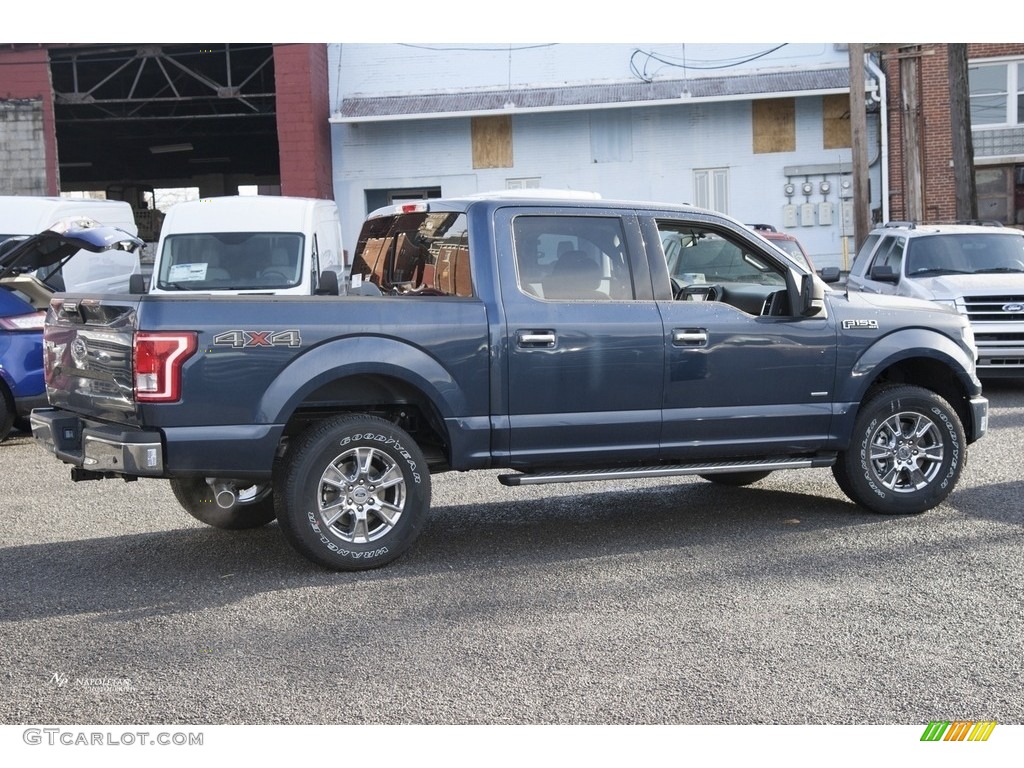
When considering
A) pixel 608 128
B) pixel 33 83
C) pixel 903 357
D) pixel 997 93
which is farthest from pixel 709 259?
pixel 997 93

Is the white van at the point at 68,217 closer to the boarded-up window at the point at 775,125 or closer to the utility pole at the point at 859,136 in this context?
the utility pole at the point at 859,136

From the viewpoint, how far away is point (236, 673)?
4.95m

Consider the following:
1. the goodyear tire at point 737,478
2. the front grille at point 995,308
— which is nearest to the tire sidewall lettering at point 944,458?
the goodyear tire at point 737,478

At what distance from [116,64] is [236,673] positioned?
85.0ft

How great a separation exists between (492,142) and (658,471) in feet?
69.2

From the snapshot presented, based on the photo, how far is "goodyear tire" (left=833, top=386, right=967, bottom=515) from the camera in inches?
301

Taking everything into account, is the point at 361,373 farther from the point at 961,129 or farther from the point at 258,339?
the point at 961,129

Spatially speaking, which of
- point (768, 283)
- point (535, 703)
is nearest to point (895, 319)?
point (768, 283)

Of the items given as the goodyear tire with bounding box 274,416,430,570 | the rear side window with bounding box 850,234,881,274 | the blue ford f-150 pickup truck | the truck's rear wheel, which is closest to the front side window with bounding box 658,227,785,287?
the blue ford f-150 pickup truck

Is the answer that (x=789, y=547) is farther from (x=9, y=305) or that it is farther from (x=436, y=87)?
(x=436, y=87)

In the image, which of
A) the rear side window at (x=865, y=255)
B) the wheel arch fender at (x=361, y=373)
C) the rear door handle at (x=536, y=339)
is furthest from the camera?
the rear side window at (x=865, y=255)

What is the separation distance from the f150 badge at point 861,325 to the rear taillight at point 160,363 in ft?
12.7

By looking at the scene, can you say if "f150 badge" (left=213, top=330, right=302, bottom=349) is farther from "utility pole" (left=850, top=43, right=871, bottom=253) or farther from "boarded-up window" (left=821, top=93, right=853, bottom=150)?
"boarded-up window" (left=821, top=93, right=853, bottom=150)

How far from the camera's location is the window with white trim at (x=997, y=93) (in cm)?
2756
